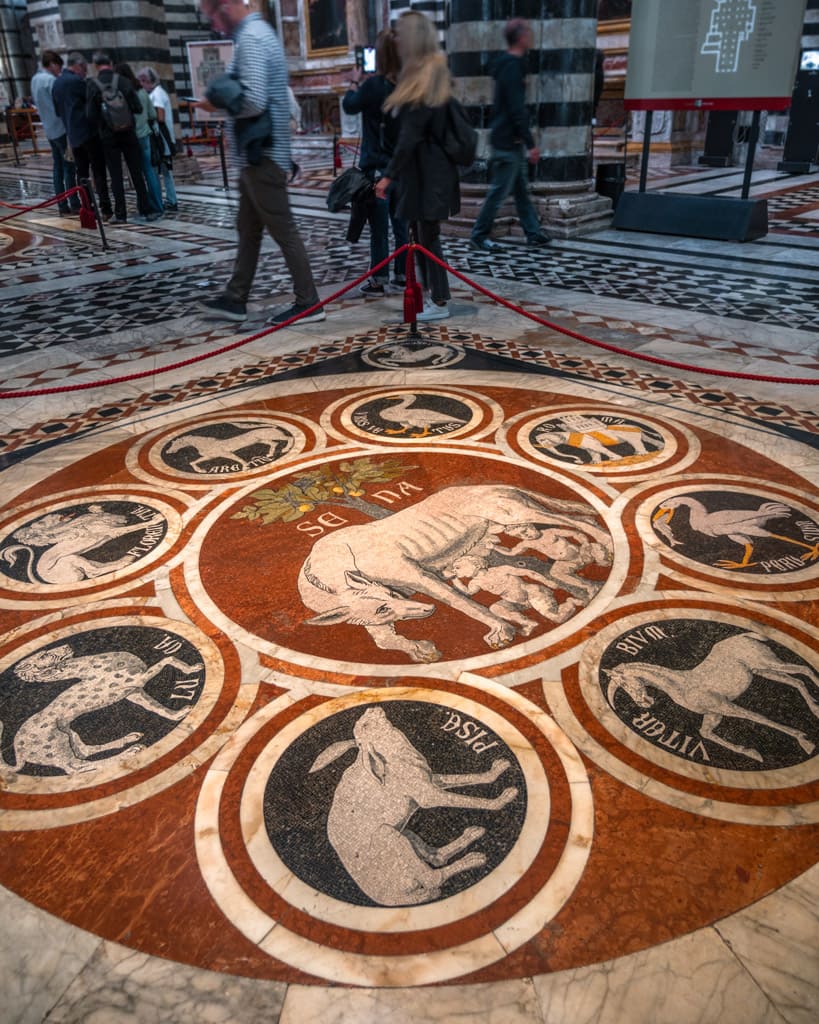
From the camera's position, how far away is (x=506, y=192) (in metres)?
6.32

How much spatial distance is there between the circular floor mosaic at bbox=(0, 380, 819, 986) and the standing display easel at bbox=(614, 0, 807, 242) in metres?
4.43

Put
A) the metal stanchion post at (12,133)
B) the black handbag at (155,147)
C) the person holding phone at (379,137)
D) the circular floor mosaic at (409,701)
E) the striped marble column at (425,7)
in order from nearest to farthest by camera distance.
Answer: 1. the circular floor mosaic at (409,701)
2. the person holding phone at (379,137)
3. the black handbag at (155,147)
4. the striped marble column at (425,7)
5. the metal stanchion post at (12,133)

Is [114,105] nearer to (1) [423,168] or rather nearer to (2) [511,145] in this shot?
(2) [511,145]

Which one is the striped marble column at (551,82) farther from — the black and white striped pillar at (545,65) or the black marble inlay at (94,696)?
the black marble inlay at (94,696)

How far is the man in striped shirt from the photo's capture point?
3.78 meters

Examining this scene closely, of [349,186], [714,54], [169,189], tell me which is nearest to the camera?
[349,186]

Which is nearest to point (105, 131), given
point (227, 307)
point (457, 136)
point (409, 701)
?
point (227, 307)

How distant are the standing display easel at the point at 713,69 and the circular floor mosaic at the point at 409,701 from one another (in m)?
4.43

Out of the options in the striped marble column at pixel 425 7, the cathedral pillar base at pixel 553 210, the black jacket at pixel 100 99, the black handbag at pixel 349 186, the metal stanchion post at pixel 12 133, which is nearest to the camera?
the black handbag at pixel 349 186

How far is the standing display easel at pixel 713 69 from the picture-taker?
576cm

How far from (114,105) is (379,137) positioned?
160 inches

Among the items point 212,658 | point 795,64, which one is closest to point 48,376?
point 212,658

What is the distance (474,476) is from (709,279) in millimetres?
3550

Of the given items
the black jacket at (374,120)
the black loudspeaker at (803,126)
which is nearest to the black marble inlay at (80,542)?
the black jacket at (374,120)
